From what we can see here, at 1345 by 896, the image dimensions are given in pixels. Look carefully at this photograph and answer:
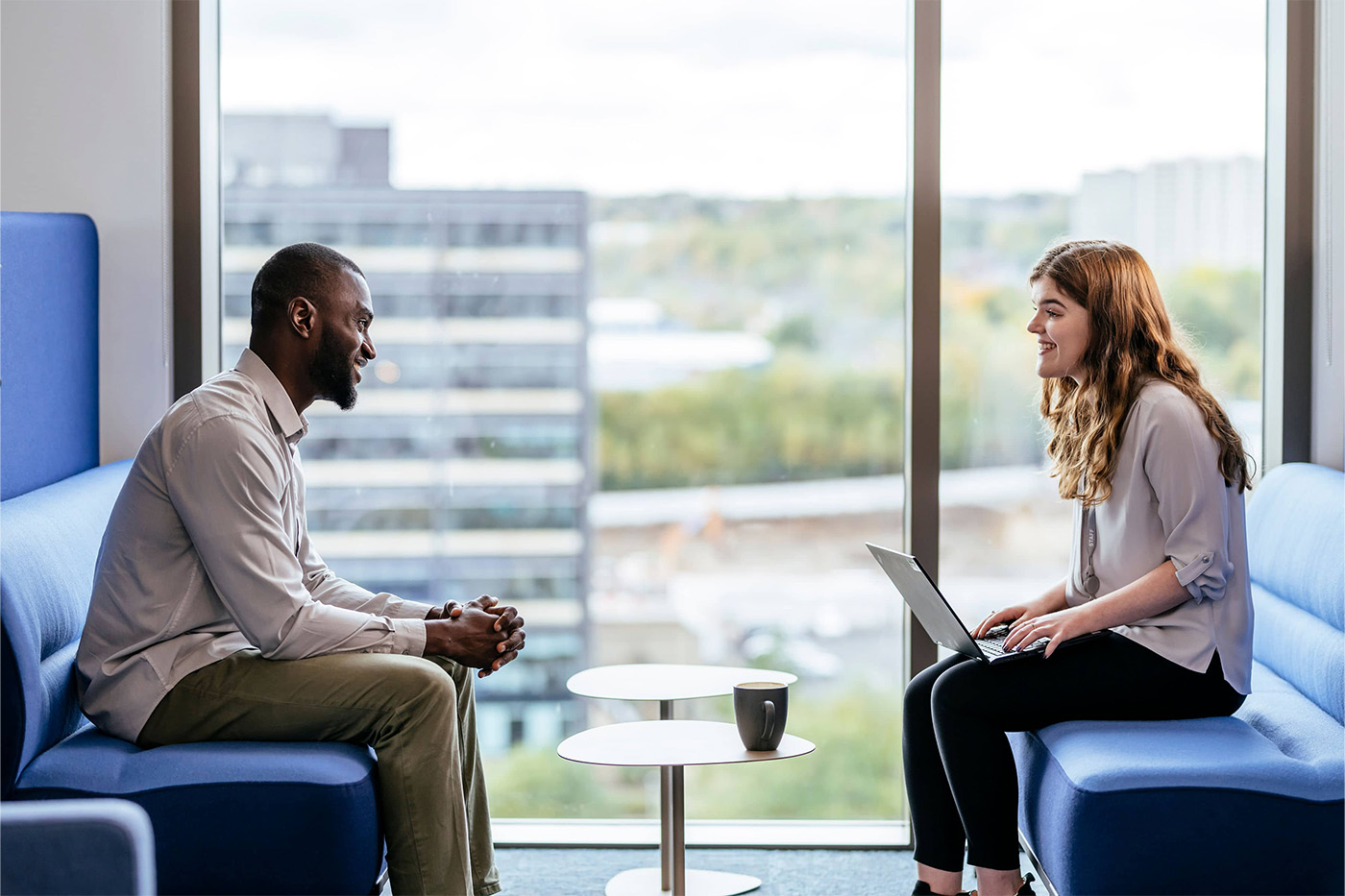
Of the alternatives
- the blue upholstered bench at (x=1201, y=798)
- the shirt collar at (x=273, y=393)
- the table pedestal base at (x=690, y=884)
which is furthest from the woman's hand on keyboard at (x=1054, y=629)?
the shirt collar at (x=273, y=393)

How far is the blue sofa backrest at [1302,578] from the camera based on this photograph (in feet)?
7.02

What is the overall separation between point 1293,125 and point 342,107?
2.25 meters

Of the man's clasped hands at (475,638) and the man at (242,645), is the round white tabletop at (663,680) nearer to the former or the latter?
the man's clasped hands at (475,638)

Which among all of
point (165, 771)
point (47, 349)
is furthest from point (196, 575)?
point (47, 349)

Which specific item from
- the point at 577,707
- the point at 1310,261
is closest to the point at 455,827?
the point at 577,707

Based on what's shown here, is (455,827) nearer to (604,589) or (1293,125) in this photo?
(604,589)

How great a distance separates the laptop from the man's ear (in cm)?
109

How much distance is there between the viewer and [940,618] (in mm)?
2119

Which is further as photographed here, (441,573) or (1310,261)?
(441,573)

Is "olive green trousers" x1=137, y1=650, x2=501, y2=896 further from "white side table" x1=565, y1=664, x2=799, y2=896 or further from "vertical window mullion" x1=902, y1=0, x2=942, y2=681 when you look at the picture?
"vertical window mullion" x1=902, y1=0, x2=942, y2=681

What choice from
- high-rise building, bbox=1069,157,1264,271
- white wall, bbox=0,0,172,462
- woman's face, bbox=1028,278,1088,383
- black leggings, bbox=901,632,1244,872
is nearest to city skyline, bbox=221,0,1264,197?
white wall, bbox=0,0,172,462

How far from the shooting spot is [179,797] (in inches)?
70.4

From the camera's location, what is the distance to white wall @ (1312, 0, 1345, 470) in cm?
263

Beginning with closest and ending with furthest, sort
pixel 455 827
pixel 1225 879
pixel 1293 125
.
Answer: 1. pixel 1225 879
2. pixel 455 827
3. pixel 1293 125
